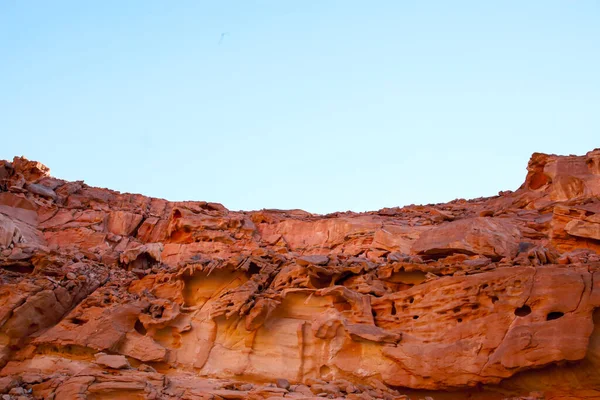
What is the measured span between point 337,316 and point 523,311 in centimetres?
485

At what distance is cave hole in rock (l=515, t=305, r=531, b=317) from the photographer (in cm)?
1269

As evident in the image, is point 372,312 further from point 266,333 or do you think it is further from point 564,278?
point 564,278

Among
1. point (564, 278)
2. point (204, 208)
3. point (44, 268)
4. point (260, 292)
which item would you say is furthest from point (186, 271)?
point (564, 278)

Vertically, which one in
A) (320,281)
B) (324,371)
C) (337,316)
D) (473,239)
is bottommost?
(324,371)

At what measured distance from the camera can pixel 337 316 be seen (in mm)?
14617

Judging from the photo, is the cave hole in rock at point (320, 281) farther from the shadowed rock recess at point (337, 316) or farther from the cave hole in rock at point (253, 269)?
the cave hole in rock at point (253, 269)

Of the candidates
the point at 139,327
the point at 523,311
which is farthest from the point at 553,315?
the point at 139,327

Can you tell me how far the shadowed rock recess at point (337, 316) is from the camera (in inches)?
480

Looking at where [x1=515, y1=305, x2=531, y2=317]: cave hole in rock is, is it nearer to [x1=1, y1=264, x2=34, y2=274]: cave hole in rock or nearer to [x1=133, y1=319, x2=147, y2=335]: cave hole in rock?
[x1=133, y1=319, x2=147, y2=335]: cave hole in rock

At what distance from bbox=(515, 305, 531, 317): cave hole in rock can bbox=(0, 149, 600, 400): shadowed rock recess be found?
35 mm

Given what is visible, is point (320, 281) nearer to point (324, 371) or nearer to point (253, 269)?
point (253, 269)

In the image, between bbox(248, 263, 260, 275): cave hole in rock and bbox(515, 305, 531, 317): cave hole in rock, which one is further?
bbox(248, 263, 260, 275): cave hole in rock

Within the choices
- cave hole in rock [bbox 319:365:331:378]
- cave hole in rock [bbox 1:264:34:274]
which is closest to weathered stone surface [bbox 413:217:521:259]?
cave hole in rock [bbox 319:365:331:378]

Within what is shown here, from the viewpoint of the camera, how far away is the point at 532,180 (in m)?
23.3
